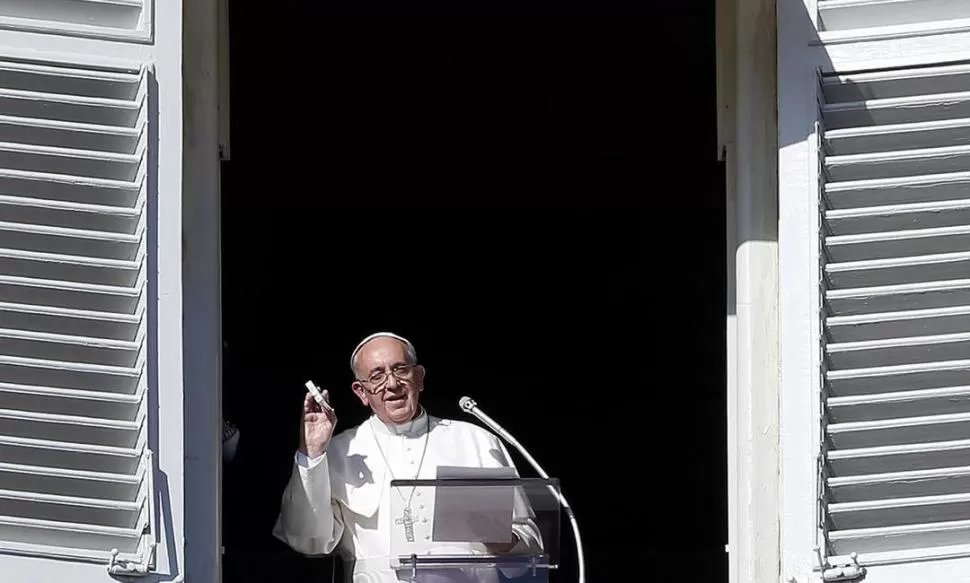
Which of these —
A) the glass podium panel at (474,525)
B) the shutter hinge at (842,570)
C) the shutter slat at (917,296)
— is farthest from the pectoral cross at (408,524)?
the shutter slat at (917,296)

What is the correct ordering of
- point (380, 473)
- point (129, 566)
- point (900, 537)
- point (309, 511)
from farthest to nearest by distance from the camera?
point (380, 473), point (309, 511), point (900, 537), point (129, 566)

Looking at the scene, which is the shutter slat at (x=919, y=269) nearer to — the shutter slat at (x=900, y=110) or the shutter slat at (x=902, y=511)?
the shutter slat at (x=900, y=110)

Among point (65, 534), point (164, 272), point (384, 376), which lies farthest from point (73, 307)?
point (384, 376)

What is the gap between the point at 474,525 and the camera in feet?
10.4

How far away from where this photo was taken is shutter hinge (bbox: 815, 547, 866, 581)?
308 centimetres

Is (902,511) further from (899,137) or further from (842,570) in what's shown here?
(899,137)

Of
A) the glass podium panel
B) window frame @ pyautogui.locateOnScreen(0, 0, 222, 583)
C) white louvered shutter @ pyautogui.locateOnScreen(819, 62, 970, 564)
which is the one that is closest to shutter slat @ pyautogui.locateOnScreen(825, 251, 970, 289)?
white louvered shutter @ pyautogui.locateOnScreen(819, 62, 970, 564)

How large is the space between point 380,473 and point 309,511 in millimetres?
261

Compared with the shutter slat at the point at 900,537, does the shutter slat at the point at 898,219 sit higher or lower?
higher

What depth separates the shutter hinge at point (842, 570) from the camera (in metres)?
3.08

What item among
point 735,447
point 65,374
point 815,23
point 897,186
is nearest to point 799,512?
point 735,447

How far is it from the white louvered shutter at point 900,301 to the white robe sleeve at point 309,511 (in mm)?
1053

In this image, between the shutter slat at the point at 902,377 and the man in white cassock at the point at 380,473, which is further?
the man in white cassock at the point at 380,473

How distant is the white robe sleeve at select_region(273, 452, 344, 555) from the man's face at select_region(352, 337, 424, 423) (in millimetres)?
262
